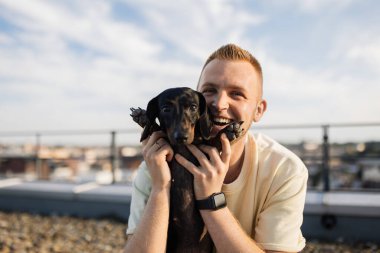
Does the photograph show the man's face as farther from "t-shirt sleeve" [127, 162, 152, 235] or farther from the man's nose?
"t-shirt sleeve" [127, 162, 152, 235]

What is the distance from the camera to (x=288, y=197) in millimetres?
2172

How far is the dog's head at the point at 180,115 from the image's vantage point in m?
1.91

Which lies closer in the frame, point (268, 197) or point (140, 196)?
point (268, 197)

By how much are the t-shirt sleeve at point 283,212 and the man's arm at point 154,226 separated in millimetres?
574

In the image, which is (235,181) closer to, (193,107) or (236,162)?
(236,162)

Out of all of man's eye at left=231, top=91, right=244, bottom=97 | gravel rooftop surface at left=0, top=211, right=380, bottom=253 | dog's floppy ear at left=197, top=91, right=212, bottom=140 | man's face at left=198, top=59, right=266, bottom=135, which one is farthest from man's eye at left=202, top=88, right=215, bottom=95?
gravel rooftop surface at left=0, top=211, right=380, bottom=253

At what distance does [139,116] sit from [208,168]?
495 mm

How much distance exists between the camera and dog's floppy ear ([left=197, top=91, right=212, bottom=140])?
80.7 inches

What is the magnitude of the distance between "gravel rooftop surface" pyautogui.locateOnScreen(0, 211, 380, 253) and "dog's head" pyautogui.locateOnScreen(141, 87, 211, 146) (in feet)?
10.2

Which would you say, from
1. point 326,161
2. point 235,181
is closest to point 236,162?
point 235,181

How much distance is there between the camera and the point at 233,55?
2.36 metres

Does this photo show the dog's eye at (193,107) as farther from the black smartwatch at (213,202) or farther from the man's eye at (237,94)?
the black smartwatch at (213,202)

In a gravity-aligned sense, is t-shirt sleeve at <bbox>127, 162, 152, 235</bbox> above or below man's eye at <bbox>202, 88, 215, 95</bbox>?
below

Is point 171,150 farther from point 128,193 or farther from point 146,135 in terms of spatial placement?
point 128,193
